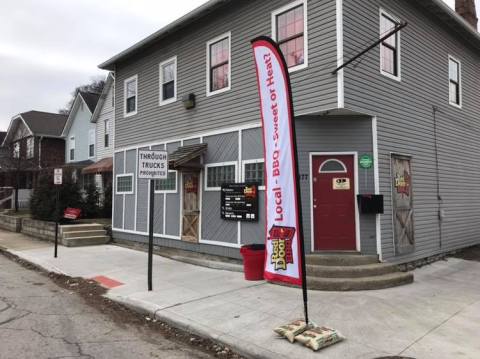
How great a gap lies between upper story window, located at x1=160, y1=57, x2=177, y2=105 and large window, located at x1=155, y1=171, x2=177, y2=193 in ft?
7.58

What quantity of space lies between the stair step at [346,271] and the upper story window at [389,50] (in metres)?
4.42

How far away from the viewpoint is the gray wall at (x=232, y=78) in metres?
8.32

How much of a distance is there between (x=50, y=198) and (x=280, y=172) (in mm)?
15154

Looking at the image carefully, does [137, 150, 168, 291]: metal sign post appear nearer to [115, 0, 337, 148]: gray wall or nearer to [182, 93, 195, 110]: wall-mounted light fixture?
[115, 0, 337, 148]: gray wall

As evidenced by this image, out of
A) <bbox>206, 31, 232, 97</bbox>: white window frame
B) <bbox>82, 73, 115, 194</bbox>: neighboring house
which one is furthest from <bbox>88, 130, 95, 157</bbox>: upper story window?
<bbox>206, 31, 232, 97</bbox>: white window frame

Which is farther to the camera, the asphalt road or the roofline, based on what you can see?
the roofline

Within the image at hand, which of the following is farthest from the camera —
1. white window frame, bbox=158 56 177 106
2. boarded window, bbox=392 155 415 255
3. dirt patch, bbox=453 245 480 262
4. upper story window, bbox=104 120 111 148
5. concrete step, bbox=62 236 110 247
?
upper story window, bbox=104 120 111 148

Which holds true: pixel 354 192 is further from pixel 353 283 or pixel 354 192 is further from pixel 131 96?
pixel 131 96

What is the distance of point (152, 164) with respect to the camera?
769 cm

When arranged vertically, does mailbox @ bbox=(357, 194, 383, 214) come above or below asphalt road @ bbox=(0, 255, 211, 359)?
above

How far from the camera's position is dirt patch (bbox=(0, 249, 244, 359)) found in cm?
519

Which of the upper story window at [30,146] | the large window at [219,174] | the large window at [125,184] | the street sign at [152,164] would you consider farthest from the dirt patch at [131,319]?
the upper story window at [30,146]

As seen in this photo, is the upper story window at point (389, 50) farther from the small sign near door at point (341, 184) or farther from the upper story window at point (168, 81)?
the upper story window at point (168, 81)

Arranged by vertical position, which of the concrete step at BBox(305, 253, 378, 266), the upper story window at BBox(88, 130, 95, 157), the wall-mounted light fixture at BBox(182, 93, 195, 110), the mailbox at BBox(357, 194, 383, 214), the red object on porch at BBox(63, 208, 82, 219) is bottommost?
the concrete step at BBox(305, 253, 378, 266)
